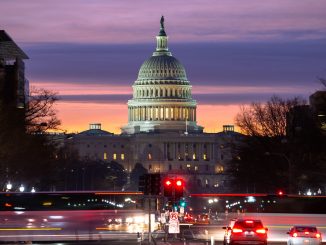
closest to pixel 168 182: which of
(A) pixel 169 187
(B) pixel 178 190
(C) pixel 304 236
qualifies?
(A) pixel 169 187

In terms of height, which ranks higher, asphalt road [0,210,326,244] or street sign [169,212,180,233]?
asphalt road [0,210,326,244]

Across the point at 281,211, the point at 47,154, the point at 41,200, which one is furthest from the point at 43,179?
the point at 41,200

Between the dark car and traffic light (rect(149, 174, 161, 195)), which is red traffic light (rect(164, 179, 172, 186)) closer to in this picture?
traffic light (rect(149, 174, 161, 195))

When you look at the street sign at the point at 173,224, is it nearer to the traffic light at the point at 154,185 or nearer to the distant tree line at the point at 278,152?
the traffic light at the point at 154,185

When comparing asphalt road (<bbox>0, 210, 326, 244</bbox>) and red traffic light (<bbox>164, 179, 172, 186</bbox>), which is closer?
red traffic light (<bbox>164, 179, 172, 186</bbox>)

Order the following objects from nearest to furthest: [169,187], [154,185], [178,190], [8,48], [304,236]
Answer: [304,236] < [154,185] < [178,190] < [169,187] < [8,48]

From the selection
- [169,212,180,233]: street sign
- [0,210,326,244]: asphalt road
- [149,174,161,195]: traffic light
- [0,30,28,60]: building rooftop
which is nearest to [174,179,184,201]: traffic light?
[169,212,180,233]: street sign

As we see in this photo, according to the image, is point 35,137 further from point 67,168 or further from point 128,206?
point 67,168

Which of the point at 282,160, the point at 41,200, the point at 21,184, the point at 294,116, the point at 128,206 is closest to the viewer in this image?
the point at 41,200

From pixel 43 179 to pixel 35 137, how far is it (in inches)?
457

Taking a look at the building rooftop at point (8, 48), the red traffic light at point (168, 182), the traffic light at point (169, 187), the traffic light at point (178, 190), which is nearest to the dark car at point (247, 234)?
the traffic light at point (178, 190)

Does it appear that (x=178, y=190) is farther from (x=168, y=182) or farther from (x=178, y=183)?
(x=168, y=182)

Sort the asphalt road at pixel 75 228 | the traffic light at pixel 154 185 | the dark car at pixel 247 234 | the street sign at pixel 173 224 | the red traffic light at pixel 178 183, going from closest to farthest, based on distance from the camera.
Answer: the dark car at pixel 247 234, the traffic light at pixel 154 185, the red traffic light at pixel 178 183, the street sign at pixel 173 224, the asphalt road at pixel 75 228

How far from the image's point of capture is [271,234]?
99625 mm
